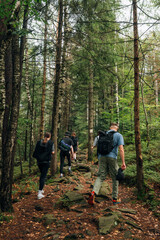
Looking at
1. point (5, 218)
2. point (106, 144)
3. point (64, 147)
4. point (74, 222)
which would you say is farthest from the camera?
point (64, 147)

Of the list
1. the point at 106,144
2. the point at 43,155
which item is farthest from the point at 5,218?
the point at 106,144

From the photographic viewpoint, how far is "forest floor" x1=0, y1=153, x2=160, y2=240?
3.36m

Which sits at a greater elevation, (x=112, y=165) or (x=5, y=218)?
(x=112, y=165)

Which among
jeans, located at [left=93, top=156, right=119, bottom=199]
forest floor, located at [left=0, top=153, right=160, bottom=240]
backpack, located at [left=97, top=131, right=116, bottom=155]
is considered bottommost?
forest floor, located at [left=0, top=153, right=160, bottom=240]

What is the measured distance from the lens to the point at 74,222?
3.73 m

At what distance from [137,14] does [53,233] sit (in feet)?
24.1

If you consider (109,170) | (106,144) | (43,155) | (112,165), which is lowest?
(109,170)

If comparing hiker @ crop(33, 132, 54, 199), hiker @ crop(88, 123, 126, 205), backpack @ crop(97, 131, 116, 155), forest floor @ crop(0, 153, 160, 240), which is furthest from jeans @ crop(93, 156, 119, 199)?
hiker @ crop(33, 132, 54, 199)

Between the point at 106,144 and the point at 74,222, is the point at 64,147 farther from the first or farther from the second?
the point at 74,222

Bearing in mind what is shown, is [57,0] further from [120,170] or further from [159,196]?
[159,196]

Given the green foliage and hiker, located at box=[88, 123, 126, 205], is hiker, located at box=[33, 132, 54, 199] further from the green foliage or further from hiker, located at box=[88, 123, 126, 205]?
hiker, located at box=[88, 123, 126, 205]

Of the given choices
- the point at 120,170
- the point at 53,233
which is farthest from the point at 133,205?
the point at 53,233

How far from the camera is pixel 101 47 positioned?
27.5ft

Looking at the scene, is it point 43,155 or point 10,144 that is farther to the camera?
point 43,155
